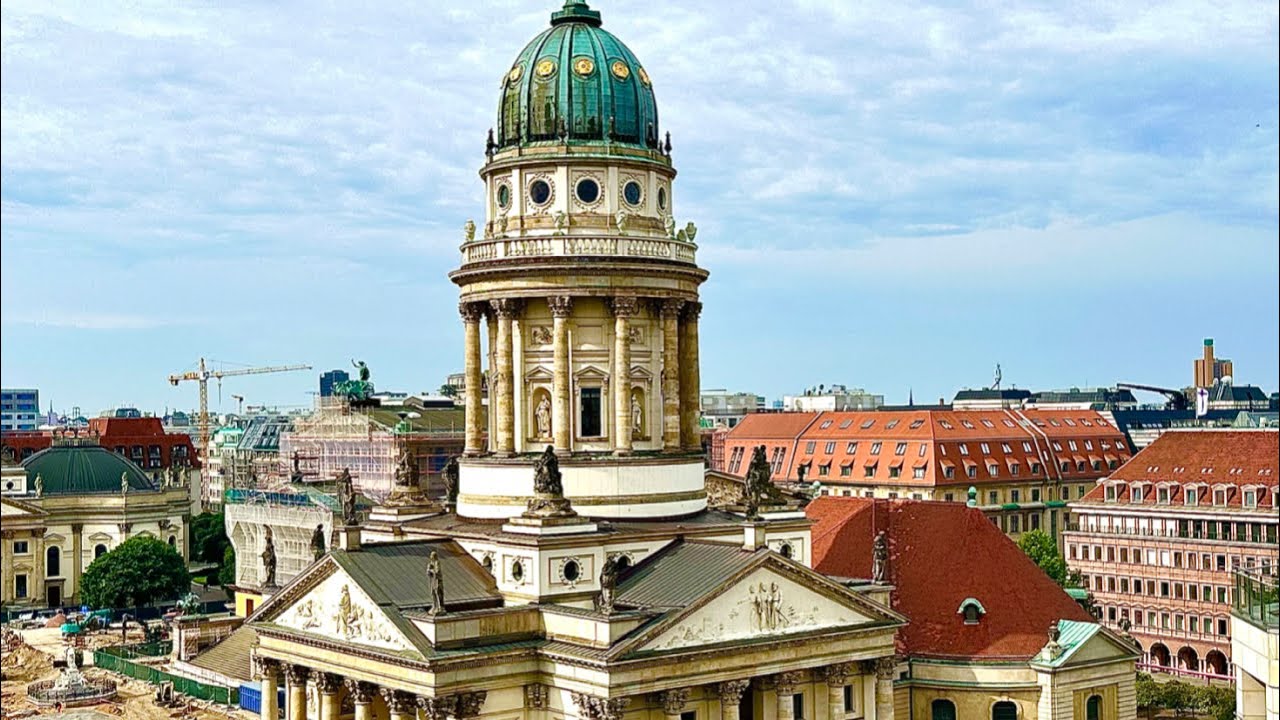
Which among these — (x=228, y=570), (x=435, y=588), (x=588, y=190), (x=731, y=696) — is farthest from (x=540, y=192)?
(x=228, y=570)

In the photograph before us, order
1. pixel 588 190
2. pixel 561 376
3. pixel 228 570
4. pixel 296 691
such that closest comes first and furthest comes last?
pixel 296 691 < pixel 561 376 < pixel 588 190 < pixel 228 570

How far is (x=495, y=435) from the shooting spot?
60.2 m

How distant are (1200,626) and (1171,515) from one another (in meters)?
7.57

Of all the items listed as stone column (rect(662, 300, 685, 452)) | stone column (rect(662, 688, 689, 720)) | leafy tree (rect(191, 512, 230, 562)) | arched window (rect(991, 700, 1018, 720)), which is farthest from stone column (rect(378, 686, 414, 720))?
leafy tree (rect(191, 512, 230, 562))

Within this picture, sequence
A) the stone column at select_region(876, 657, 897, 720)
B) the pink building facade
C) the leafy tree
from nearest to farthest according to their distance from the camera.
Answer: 1. the stone column at select_region(876, 657, 897, 720)
2. the pink building facade
3. the leafy tree

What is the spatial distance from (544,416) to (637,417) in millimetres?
3774

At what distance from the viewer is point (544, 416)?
195 ft

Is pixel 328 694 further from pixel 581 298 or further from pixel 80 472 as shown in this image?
pixel 80 472

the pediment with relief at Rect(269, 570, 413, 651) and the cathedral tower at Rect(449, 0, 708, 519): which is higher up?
the cathedral tower at Rect(449, 0, 708, 519)

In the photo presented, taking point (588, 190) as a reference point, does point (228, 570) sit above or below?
below

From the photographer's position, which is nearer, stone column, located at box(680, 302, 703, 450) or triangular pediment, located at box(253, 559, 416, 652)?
triangular pediment, located at box(253, 559, 416, 652)

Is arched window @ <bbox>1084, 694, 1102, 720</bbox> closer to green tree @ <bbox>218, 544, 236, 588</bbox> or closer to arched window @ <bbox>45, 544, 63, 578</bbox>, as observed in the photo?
green tree @ <bbox>218, 544, 236, 588</bbox>

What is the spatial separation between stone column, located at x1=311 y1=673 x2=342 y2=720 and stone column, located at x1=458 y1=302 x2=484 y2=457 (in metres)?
11.0

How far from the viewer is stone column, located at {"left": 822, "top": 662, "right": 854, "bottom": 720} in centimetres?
5516
